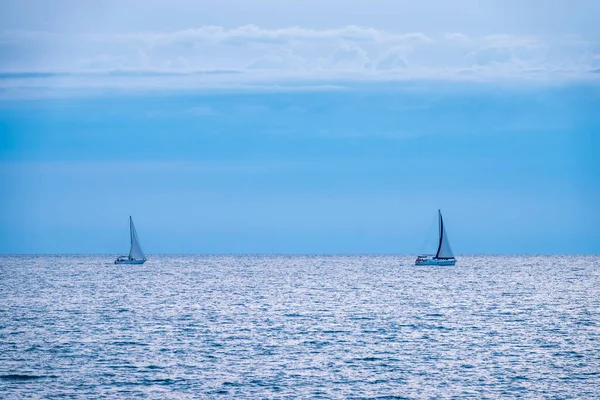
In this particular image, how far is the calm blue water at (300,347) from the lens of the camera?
150 feet

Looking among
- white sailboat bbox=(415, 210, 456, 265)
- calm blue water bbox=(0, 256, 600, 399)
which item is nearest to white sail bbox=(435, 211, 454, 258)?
white sailboat bbox=(415, 210, 456, 265)

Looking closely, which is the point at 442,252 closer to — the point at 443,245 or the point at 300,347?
the point at 443,245

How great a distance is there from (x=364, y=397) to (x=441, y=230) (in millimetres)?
126270

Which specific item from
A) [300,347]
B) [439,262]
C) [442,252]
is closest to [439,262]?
[439,262]

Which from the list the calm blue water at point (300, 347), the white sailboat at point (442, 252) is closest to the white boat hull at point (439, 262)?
the white sailboat at point (442, 252)

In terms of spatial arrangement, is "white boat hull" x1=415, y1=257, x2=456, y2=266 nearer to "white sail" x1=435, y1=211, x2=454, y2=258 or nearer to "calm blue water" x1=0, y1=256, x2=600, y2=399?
"white sail" x1=435, y1=211, x2=454, y2=258

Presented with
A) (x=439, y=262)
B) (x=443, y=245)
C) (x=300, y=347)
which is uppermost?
(x=443, y=245)

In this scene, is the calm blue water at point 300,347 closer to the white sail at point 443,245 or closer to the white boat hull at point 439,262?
the white sail at point 443,245

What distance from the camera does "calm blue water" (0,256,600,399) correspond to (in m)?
45.8

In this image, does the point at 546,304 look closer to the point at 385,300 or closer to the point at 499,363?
the point at 385,300

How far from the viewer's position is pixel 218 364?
2058 inches

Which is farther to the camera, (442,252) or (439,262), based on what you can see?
(439,262)

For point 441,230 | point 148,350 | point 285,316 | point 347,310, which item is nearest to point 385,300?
point 347,310

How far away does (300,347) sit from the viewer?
5922cm
